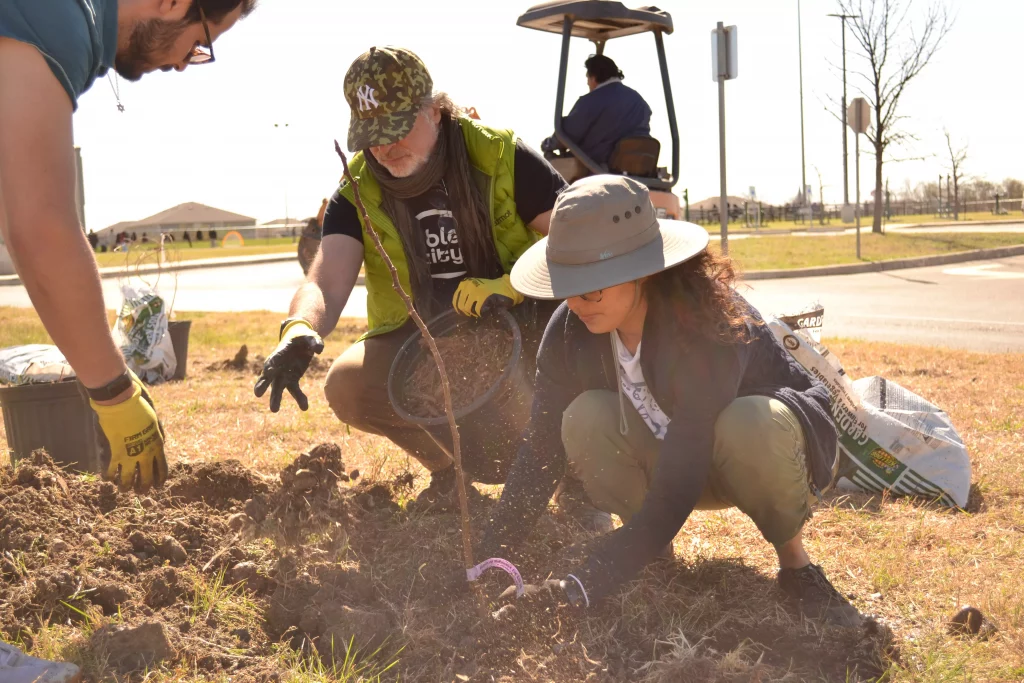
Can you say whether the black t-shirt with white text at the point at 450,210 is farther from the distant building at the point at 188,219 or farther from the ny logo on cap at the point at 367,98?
the distant building at the point at 188,219

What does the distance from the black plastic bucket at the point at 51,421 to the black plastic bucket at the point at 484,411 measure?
4.25ft

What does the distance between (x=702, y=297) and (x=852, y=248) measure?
15523mm

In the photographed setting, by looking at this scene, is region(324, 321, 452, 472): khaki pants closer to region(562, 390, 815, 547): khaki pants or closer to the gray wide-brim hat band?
region(562, 390, 815, 547): khaki pants

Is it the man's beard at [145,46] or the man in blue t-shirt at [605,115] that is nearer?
the man's beard at [145,46]

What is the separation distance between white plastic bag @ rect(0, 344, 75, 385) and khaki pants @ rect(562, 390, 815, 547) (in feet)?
7.05

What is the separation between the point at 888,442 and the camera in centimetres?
318

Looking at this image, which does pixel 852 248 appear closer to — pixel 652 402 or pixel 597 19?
pixel 597 19

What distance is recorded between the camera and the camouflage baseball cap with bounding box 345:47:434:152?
2.86m

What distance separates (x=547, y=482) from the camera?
8.16 feet

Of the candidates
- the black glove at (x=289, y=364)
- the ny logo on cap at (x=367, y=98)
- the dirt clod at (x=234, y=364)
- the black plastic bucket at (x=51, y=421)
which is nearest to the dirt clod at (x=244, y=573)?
the black glove at (x=289, y=364)

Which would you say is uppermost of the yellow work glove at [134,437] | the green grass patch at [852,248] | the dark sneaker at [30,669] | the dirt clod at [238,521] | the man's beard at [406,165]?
the man's beard at [406,165]

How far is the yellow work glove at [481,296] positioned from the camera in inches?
112

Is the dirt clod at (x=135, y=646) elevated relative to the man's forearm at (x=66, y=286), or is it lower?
lower

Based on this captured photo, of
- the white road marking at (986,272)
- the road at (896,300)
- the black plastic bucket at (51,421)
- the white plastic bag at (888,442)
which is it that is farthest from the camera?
the white road marking at (986,272)
